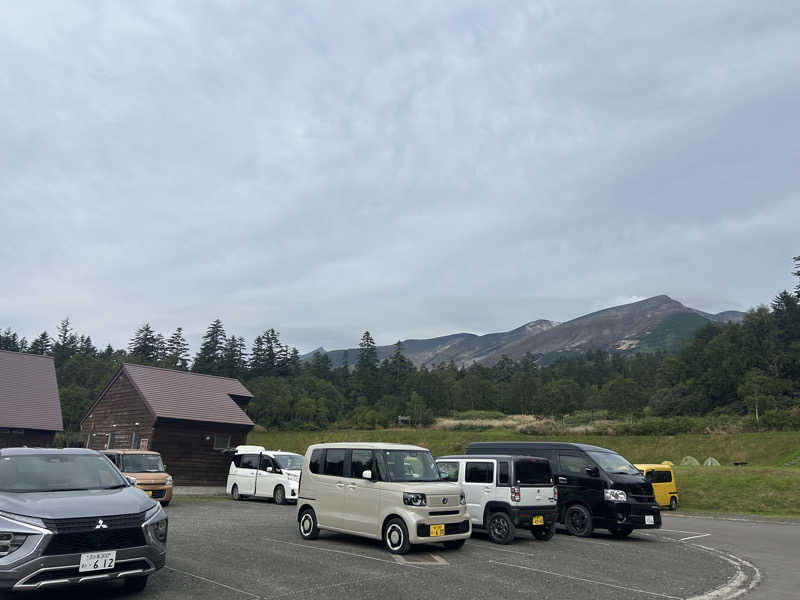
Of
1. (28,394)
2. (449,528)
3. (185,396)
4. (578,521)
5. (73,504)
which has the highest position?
(28,394)

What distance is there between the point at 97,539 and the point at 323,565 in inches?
164

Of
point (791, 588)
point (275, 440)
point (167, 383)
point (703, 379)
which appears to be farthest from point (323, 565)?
point (703, 379)

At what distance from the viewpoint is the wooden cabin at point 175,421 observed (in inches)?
1310

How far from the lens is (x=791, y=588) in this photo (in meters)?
9.57

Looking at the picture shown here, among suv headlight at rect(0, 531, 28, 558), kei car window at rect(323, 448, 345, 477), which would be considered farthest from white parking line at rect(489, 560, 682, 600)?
suv headlight at rect(0, 531, 28, 558)

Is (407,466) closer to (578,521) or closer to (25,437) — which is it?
(578,521)

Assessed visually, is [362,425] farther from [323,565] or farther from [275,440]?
[323,565]

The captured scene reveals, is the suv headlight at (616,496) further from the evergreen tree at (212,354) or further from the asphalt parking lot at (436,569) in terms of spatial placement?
the evergreen tree at (212,354)

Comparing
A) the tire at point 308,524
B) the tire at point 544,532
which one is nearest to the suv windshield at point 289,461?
the tire at point 308,524

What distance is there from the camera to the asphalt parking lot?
8.16 meters

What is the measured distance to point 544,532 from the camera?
13.6 metres

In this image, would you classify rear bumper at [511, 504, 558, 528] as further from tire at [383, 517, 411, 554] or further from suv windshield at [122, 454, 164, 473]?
suv windshield at [122, 454, 164, 473]

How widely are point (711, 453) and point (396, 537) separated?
101 ft

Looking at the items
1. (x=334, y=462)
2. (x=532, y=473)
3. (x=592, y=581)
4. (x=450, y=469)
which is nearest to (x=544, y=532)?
(x=532, y=473)
